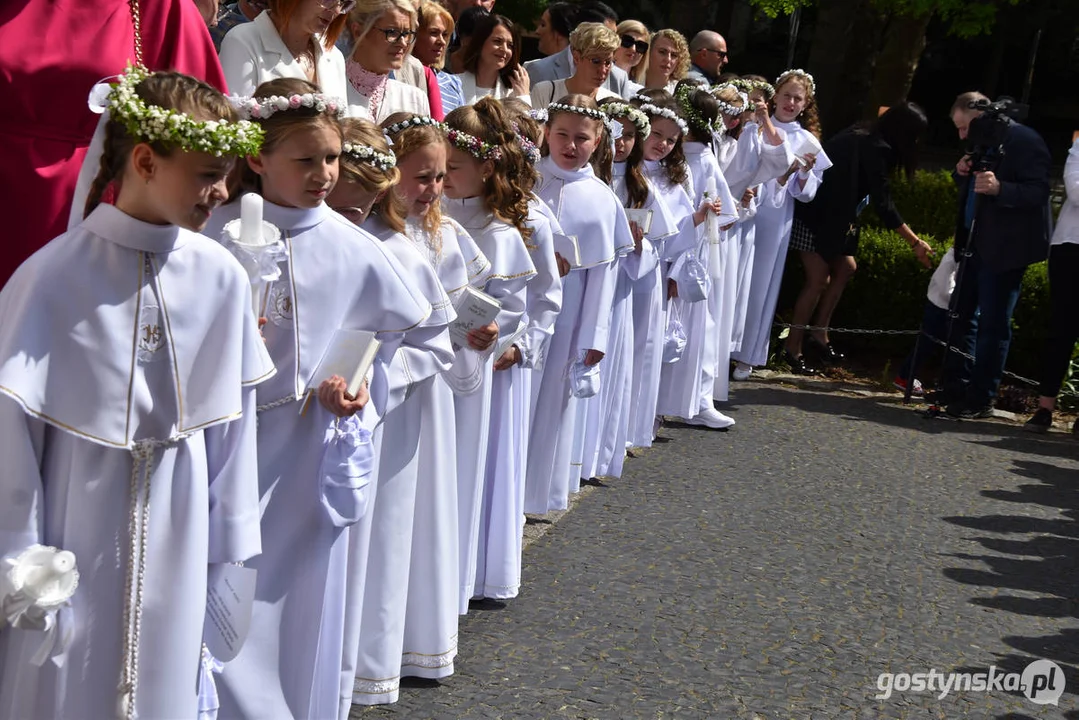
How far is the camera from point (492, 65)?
7.71m

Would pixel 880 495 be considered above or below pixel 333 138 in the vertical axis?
below

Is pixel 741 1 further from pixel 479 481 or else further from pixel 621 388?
pixel 479 481

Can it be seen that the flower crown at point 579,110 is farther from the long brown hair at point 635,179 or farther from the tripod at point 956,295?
the tripod at point 956,295

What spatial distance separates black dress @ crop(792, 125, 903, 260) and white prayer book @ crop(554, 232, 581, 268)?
575 centimetres

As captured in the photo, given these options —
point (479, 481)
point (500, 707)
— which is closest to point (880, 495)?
point (479, 481)

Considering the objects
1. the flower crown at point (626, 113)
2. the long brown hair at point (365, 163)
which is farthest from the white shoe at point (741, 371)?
the long brown hair at point (365, 163)

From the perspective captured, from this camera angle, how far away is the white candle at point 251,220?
3586 mm

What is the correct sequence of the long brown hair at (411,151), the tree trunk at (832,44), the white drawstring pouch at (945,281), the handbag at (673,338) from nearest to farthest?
the long brown hair at (411,151) < the handbag at (673,338) < the white drawstring pouch at (945,281) < the tree trunk at (832,44)

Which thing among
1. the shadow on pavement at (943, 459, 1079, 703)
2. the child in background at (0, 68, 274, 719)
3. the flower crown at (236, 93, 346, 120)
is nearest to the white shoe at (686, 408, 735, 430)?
the shadow on pavement at (943, 459, 1079, 703)

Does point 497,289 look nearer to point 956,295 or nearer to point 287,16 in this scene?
point 287,16

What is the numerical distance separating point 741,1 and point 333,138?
24.1 metres

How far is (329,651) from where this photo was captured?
4.08m

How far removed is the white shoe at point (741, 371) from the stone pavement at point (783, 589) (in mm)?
2011

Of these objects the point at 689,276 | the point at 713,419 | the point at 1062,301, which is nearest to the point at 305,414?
the point at 689,276
